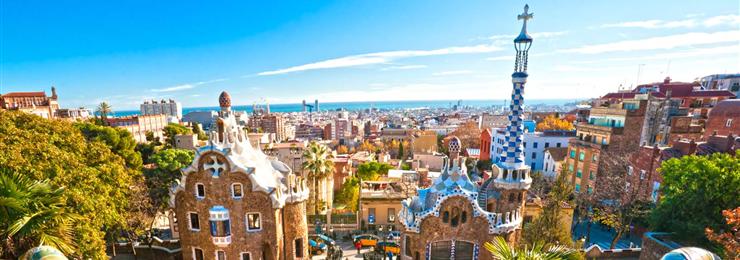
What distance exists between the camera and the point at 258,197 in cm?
1939

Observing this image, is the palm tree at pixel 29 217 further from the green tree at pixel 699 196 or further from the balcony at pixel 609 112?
the balcony at pixel 609 112

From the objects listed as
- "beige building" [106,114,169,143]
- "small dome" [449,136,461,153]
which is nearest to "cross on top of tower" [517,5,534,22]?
"small dome" [449,136,461,153]

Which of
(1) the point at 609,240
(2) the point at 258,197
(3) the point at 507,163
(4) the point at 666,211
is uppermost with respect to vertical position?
(3) the point at 507,163

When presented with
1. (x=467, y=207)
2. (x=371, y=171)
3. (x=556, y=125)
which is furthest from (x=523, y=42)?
(x=556, y=125)

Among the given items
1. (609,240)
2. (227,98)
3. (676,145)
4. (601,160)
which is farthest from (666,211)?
(227,98)

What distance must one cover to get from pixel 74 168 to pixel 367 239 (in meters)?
21.2

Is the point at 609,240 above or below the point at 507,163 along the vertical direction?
below

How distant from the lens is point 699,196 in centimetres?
2017

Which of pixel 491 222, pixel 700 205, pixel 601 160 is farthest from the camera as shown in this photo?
pixel 601 160

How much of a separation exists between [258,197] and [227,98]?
22.9ft

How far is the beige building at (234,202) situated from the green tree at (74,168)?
373 centimetres

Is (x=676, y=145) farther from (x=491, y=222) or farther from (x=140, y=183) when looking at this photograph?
(x=140, y=183)

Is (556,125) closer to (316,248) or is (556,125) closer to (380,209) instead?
(380,209)

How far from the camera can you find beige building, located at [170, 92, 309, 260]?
1883 centimetres
